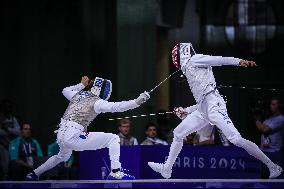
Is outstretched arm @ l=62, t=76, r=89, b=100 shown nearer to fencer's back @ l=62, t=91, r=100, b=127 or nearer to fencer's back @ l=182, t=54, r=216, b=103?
fencer's back @ l=62, t=91, r=100, b=127

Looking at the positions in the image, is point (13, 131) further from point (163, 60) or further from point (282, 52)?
point (282, 52)

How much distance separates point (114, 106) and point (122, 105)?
0.09 metres

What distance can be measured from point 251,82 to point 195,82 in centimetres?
575

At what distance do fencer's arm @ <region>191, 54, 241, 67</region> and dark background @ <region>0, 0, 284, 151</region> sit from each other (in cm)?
424

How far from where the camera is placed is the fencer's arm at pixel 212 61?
376 inches

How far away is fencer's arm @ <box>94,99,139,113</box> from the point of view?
32.1 feet

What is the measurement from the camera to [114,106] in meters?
9.84

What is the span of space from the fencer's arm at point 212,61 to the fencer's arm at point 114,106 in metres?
0.83

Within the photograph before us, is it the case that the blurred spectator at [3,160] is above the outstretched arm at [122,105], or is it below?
below

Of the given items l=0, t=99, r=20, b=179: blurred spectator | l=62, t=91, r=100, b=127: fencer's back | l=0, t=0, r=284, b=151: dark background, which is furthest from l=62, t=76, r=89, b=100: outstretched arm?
l=0, t=0, r=284, b=151: dark background

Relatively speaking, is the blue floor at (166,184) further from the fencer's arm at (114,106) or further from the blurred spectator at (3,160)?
the blurred spectator at (3,160)

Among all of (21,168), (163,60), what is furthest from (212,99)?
(163,60)

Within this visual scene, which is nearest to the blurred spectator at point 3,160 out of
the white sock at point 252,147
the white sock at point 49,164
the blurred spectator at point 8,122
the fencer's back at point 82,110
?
the blurred spectator at point 8,122

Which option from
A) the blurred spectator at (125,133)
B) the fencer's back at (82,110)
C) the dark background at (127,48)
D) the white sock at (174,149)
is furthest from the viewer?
the dark background at (127,48)
